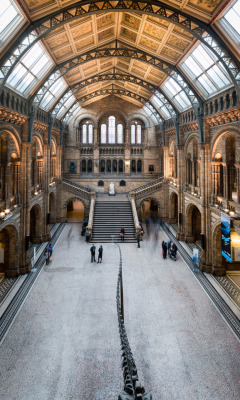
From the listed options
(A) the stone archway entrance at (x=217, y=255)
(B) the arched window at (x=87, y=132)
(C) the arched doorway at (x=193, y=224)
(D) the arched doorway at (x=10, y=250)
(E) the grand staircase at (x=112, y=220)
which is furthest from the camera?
(B) the arched window at (x=87, y=132)

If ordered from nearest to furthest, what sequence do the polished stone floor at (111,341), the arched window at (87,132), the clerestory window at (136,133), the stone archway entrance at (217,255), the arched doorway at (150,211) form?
the polished stone floor at (111,341)
the stone archway entrance at (217,255)
the arched doorway at (150,211)
the arched window at (87,132)
the clerestory window at (136,133)

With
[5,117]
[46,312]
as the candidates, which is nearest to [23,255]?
[46,312]

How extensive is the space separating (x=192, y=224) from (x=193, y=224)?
100 millimetres

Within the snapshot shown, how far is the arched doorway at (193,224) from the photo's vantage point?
24.7 m

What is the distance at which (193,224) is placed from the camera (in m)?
25.0

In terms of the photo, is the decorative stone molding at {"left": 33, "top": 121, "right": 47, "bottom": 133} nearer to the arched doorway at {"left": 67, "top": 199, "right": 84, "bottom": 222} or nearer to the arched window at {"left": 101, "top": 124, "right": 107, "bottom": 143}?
the arched doorway at {"left": 67, "top": 199, "right": 84, "bottom": 222}

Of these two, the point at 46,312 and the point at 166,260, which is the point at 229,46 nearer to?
the point at 166,260

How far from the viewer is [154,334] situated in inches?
446

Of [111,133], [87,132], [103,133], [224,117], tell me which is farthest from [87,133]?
[224,117]

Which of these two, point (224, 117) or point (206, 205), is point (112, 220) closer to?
point (206, 205)

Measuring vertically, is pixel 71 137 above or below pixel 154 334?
above

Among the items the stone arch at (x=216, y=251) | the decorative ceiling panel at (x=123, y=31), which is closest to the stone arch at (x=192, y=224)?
the stone arch at (x=216, y=251)

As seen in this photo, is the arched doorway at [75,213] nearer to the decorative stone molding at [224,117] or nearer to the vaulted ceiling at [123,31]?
the vaulted ceiling at [123,31]

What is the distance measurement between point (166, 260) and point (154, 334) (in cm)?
947
